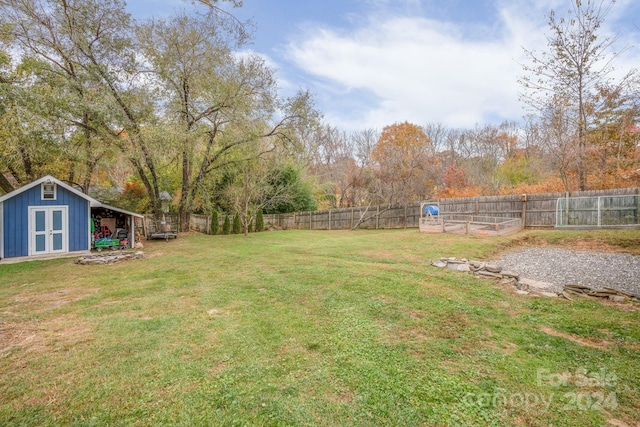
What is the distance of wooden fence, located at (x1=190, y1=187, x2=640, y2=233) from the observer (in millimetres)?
11297

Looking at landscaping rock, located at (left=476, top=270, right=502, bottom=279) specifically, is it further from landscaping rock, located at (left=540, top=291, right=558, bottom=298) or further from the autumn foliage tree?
the autumn foliage tree

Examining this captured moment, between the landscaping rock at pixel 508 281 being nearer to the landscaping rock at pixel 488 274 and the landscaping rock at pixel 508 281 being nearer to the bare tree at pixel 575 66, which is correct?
the landscaping rock at pixel 488 274

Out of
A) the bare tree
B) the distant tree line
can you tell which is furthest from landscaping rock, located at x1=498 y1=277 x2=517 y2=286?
the bare tree

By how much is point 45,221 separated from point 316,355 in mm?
10777

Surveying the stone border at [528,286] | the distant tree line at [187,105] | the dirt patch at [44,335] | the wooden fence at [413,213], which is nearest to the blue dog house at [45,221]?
the distant tree line at [187,105]

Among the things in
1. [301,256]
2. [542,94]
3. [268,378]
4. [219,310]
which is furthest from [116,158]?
[542,94]

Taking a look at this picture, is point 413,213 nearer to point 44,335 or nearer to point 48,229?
point 44,335

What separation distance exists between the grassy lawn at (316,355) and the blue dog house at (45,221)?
444 centimetres

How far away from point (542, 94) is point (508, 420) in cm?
1503

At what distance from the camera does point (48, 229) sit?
9.12 metres

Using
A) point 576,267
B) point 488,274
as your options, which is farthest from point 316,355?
point 576,267

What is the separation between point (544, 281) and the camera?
5.46 m

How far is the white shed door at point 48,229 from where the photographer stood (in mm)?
8844

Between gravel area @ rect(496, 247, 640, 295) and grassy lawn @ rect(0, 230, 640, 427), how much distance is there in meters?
1.35
